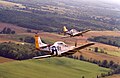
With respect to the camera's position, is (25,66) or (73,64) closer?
(25,66)

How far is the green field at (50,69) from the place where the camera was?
5689 inches

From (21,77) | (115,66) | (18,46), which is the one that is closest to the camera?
(21,77)

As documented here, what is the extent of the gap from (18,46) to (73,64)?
44.1 m

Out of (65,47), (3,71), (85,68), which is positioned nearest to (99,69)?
(85,68)

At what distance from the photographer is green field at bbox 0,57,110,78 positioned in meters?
144

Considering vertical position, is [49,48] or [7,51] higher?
[49,48]

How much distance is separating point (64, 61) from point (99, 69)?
19.0 metres

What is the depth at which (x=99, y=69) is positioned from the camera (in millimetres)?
166125

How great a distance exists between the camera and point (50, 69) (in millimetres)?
156375

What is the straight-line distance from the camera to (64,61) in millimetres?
172250

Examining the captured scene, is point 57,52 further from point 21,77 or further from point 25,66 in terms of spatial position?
point 25,66

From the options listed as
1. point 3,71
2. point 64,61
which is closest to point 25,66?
point 3,71

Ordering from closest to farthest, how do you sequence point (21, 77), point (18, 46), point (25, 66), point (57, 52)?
point (57, 52), point (21, 77), point (25, 66), point (18, 46)

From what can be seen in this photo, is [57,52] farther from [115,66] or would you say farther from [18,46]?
[18,46]
